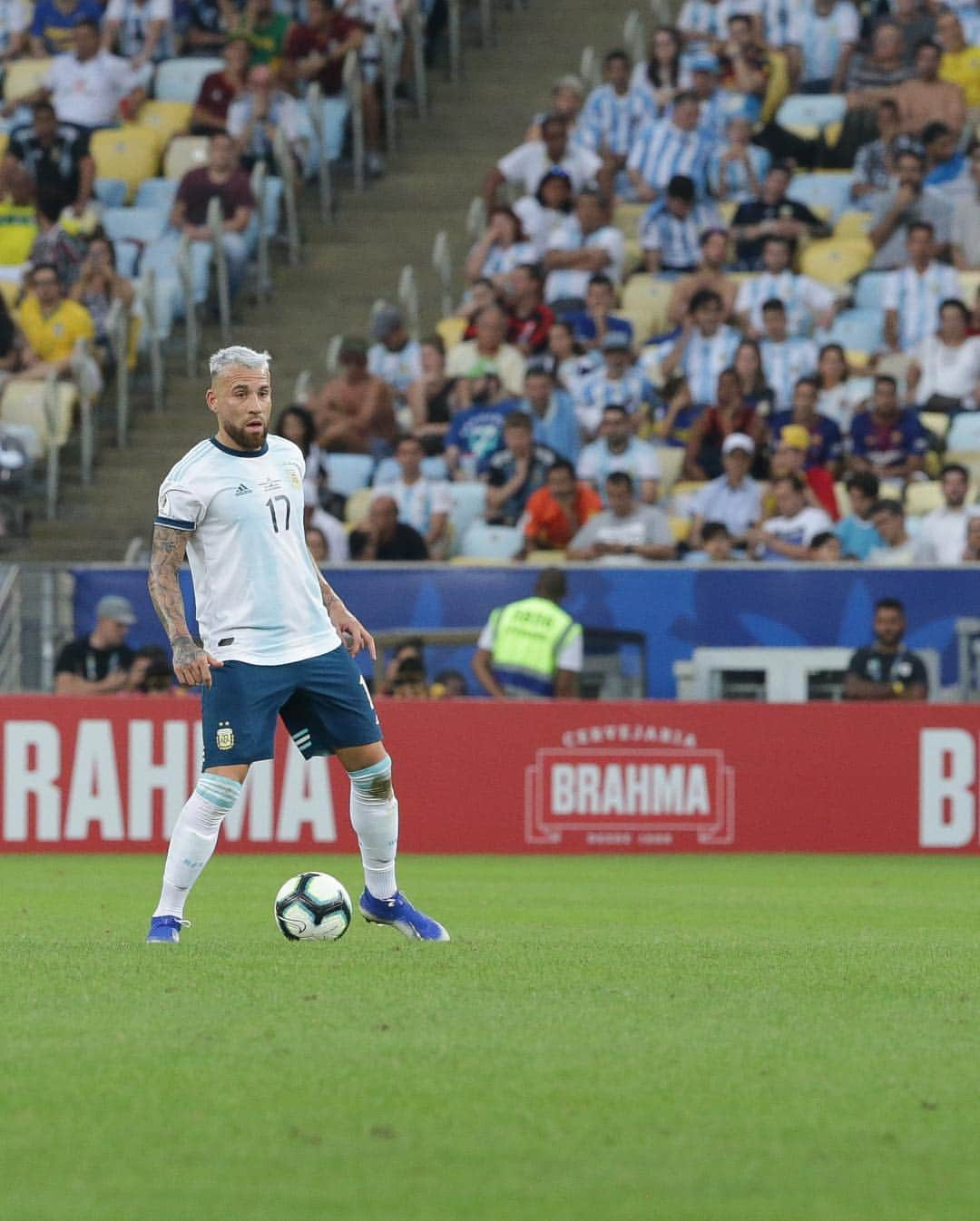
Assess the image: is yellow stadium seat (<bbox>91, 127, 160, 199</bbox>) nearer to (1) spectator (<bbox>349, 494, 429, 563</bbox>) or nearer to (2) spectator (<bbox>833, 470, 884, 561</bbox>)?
(1) spectator (<bbox>349, 494, 429, 563</bbox>)

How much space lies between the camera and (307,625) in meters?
8.72

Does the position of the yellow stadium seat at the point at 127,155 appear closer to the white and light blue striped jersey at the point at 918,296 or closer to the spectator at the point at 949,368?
the white and light blue striped jersey at the point at 918,296

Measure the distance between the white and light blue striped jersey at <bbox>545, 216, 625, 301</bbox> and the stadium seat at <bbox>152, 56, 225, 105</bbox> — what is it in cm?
519

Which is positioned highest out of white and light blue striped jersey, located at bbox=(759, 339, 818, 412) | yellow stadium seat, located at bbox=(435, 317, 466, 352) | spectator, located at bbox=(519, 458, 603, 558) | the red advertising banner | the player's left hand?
yellow stadium seat, located at bbox=(435, 317, 466, 352)

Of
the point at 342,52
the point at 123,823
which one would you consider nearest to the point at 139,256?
the point at 342,52

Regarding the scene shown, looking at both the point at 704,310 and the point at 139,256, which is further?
the point at 139,256

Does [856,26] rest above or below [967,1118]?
above

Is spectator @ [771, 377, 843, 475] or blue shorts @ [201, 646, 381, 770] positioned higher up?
spectator @ [771, 377, 843, 475]

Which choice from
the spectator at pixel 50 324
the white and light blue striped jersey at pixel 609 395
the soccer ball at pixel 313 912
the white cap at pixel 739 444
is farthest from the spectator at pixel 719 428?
the soccer ball at pixel 313 912

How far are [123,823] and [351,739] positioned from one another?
25.9 feet

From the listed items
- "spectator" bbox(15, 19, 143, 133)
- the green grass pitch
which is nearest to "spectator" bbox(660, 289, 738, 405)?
"spectator" bbox(15, 19, 143, 133)

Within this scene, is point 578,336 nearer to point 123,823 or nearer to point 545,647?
point 545,647

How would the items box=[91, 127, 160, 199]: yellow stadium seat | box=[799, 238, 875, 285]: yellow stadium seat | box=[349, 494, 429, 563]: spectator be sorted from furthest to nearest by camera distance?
box=[91, 127, 160, 199]: yellow stadium seat, box=[799, 238, 875, 285]: yellow stadium seat, box=[349, 494, 429, 563]: spectator

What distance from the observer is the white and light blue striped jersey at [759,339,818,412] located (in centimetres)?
1938
